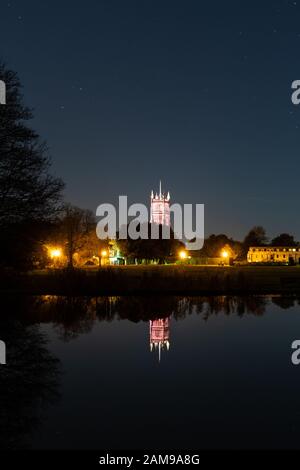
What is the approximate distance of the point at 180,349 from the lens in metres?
13.0

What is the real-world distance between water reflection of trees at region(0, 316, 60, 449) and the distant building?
14515 centimetres

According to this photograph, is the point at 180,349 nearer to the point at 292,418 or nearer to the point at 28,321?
the point at 292,418

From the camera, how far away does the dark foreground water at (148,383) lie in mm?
6863

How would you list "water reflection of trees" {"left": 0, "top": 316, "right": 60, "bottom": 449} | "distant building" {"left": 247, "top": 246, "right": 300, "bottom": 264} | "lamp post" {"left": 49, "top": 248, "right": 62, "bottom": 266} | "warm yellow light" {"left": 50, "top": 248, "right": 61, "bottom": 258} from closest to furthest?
1. "water reflection of trees" {"left": 0, "top": 316, "right": 60, "bottom": 449}
2. "lamp post" {"left": 49, "top": 248, "right": 62, "bottom": 266}
3. "warm yellow light" {"left": 50, "top": 248, "right": 61, "bottom": 258}
4. "distant building" {"left": 247, "top": 246, "right": 300, "bottom": 264}

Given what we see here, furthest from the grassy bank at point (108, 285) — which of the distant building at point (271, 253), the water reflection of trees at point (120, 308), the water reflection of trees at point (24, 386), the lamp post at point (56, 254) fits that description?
the distant building at point (271, 253)

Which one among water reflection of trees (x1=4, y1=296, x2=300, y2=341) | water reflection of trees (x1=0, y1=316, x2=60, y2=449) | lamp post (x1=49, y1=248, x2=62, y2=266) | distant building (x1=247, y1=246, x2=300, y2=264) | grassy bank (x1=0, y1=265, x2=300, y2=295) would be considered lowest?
water reflection of trees (x1=0, y1=316, x2=60, y2=449)

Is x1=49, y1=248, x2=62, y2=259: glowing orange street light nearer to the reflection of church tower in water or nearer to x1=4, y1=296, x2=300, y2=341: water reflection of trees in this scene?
x1=4, y1=296, x2=300, y2=341: water reflection of trees

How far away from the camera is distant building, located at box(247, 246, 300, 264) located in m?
159

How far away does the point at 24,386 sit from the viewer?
9227 mm

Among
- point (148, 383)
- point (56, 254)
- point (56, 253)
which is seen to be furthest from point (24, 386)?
point (56, 254)

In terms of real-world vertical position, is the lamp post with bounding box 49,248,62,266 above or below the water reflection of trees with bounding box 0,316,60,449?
above

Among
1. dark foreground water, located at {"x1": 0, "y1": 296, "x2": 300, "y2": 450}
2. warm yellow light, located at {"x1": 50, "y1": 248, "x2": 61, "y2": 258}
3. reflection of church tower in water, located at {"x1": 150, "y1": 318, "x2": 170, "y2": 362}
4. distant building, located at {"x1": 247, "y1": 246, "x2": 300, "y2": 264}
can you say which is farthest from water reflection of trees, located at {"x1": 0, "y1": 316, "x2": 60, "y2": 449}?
distant building, located at {"x1": 247, "y1": 246, "x2": 300, "y2": 264}

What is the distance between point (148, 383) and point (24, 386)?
2344mm
